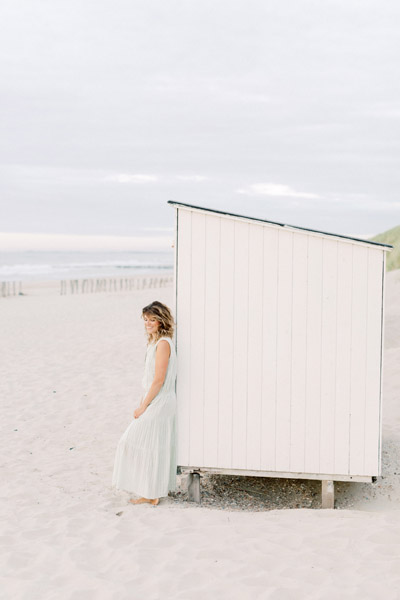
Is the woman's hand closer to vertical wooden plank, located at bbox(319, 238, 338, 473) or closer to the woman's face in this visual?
the woman's face

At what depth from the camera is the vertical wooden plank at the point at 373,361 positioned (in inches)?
222

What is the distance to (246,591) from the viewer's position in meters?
3.86

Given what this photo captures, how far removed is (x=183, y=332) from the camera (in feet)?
19.3

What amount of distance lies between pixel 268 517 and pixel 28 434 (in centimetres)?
423

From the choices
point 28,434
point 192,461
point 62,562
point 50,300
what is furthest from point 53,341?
point 50,300

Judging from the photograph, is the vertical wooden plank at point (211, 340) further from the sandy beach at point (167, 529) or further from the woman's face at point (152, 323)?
the sandy beach at point (167, 529)

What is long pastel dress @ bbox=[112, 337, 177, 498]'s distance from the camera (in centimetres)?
570

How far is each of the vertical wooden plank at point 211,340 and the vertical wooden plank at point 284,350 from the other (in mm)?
584

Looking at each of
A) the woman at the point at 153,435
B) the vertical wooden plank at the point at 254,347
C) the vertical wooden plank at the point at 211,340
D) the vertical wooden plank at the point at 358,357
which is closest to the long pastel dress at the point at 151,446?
the woman at the point at 153,435

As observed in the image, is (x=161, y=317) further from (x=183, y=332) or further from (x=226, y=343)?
(x=226, y=343)

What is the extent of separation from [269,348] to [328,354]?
552 mm

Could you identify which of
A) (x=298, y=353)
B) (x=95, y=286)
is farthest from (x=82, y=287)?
(x=298, y=353)

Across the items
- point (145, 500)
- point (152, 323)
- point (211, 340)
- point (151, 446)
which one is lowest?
point (145, 500)

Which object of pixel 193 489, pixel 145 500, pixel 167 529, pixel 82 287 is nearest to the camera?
pixel 167 529
